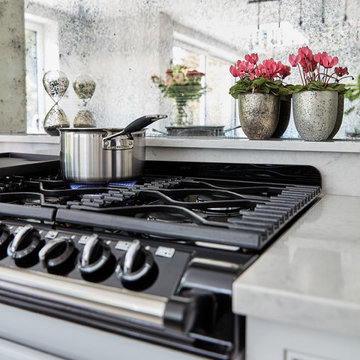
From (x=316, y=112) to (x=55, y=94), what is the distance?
0.99 m

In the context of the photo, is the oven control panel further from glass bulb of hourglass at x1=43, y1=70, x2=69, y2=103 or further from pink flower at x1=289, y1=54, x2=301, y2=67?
glass bulb of hourglass at x1=43, y1=70, x2=69, y2=103

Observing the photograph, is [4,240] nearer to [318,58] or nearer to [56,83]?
[318,58]

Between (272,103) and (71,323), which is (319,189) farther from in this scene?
(71,323)

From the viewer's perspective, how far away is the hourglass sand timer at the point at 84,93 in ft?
5.34

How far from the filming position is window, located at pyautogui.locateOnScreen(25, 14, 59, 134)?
177 centimetres

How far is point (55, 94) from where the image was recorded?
166cm

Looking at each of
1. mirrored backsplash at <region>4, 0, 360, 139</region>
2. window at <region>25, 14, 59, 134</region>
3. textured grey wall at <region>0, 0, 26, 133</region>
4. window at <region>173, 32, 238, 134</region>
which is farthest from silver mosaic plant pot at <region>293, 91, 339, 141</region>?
textured grey wall at <region>0, 0, 26, 133</region>

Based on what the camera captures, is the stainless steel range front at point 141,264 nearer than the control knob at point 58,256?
Yes

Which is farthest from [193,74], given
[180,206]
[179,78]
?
[180,206]

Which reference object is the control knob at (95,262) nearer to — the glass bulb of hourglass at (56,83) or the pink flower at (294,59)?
the pink flower at (294,59)

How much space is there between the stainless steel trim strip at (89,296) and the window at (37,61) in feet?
4.24

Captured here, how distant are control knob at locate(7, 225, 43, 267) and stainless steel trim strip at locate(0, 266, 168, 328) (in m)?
0.02

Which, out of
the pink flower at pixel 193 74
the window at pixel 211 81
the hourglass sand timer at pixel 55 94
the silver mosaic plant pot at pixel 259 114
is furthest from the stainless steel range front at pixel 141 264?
the hourglass sand timer at pixel 55 94

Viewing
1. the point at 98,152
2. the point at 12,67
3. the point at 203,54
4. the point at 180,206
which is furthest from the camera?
the point at 12,67
